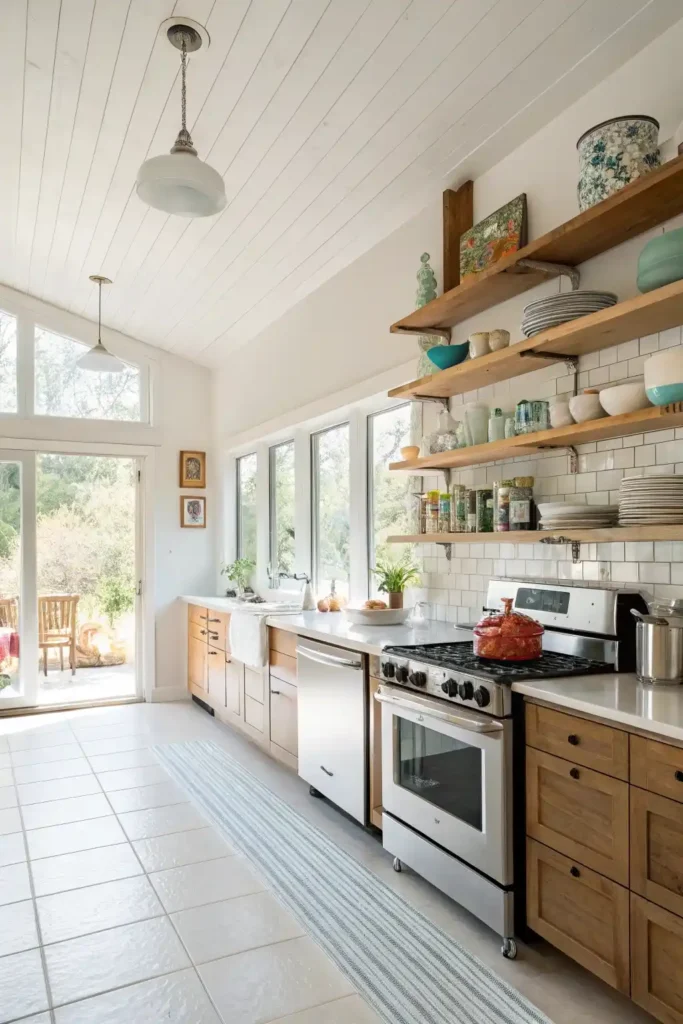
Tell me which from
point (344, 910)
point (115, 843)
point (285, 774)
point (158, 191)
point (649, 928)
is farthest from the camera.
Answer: point (285, 774)

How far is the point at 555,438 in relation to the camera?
100 inches

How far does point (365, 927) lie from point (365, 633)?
47.9 inches

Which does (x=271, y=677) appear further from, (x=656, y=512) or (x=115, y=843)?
(x=656, y=512)

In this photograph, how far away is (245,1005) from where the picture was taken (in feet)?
6.68

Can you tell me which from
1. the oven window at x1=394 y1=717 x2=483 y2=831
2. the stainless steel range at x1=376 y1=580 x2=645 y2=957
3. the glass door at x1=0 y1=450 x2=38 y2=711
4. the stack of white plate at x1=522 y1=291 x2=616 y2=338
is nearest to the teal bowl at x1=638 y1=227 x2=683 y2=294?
the stack of white plate at x1=522 y1=291 x2=616 y2=338

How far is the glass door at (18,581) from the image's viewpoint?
18.5ft

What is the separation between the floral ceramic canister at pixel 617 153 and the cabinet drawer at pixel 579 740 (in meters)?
1.63

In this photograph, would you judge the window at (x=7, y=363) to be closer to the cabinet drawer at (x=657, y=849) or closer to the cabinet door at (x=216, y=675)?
the cabinet door at (x=216, y=675)

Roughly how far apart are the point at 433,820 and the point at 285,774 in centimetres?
173

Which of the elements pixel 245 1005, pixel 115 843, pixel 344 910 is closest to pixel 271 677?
pixel 115 843

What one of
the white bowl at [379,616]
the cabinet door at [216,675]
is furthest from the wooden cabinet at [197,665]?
the white bowl at [379,616]

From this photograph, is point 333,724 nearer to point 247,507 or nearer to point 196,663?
point 196,663

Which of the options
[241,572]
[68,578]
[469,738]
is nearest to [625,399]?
[469,738]

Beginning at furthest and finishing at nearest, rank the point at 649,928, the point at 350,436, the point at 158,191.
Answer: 1. the point at 350,436
2. the point at 158,191
3. the point at 649,928
